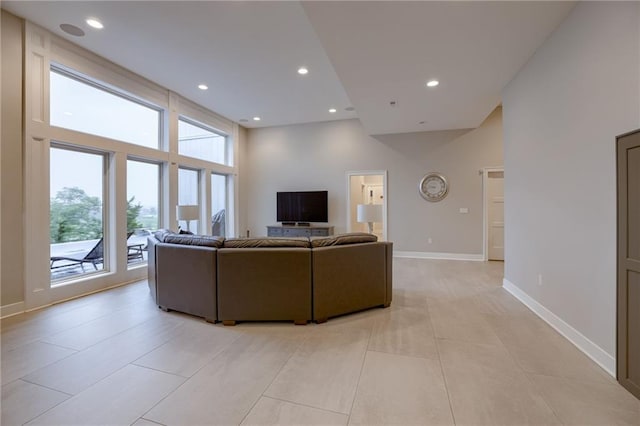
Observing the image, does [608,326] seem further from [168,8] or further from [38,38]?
[38,38]

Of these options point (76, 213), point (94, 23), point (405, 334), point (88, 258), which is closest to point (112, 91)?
point (94, 23)

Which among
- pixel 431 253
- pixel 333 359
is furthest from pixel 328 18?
pixel 431 253

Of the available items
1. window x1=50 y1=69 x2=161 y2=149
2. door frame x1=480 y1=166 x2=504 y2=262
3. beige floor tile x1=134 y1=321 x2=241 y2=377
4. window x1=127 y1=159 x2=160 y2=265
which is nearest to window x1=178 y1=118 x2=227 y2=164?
window x1=50 y1=69 x2=161 y2=149

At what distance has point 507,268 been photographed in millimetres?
4023

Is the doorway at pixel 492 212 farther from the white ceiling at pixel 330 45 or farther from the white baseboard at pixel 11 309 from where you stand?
the white baseboard at pixel 11 309

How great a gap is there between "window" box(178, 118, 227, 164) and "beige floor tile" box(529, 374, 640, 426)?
6332mm

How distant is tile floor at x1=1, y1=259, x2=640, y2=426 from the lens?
1.61 metres

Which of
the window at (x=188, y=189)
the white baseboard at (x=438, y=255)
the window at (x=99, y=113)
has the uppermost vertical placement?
the window at (x=99, y=113)

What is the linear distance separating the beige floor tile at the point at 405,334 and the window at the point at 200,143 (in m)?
5.13

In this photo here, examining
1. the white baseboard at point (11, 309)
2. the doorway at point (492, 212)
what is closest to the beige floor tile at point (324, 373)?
the white baseboard at point (11, 309)

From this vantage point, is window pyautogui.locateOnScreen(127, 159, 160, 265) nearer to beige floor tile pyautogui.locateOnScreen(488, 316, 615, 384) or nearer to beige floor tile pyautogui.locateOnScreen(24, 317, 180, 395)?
beige floor tile pyautogui.locateOnScreen(24, 317, 180, 395)

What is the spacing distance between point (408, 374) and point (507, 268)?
294cm

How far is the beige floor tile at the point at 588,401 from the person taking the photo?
5.13ft

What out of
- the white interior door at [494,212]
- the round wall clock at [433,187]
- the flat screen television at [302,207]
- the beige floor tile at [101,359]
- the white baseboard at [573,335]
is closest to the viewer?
the beige floor tile at [101,359]
